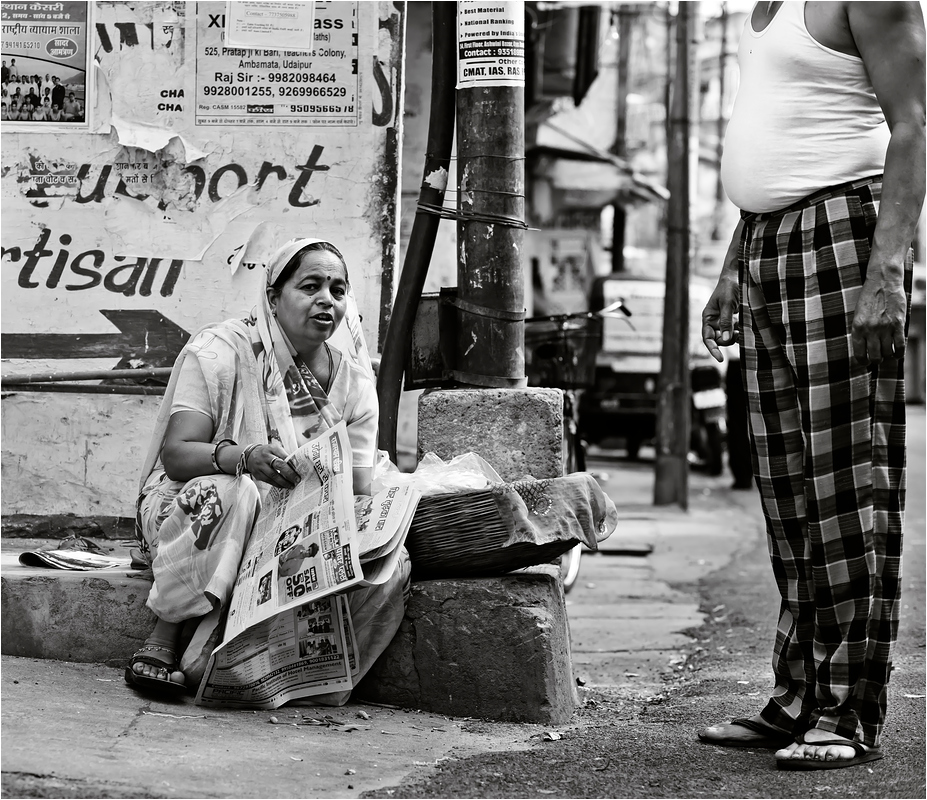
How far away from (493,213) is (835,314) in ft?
4.07

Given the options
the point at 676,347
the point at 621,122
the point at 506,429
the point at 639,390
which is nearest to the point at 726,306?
the point at 506,429

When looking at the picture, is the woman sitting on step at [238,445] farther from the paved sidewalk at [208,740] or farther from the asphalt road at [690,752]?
the asphalt road at [690,752]

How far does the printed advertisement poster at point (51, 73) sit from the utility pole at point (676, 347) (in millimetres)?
6141

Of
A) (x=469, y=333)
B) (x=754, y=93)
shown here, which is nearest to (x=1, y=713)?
(x=469, y=333)

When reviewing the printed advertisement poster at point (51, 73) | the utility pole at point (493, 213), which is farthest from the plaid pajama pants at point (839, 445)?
the printed advertisement poster at point (51, 73)

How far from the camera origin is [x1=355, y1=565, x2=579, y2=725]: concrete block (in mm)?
3154

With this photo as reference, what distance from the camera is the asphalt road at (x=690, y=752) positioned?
251 centimetres

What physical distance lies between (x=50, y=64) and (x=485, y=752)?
2901mm

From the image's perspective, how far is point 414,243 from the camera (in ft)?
12.6

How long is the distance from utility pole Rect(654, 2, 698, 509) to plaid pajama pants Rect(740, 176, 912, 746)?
6.60 m

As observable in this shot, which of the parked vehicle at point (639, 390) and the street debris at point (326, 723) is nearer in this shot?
the street debris at point (326, 723)

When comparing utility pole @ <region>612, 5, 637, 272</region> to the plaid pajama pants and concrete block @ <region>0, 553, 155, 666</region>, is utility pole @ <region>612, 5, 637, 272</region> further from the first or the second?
the plaid pajama pants

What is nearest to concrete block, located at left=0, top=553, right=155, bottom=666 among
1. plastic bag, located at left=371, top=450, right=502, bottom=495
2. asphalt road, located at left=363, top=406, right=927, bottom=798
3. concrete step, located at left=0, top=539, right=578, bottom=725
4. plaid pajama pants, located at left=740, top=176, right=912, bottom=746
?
concrete step, located at left=0, top=539, right=578, bottom=725

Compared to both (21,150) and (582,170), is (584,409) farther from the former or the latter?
(21,150)
